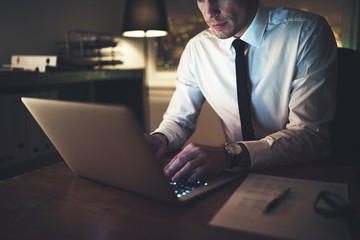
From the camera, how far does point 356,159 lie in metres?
1.18

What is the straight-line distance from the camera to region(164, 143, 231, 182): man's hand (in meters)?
0.75

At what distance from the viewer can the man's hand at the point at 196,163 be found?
2.46 feet

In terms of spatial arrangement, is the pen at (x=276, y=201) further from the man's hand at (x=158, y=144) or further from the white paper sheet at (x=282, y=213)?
the man's hand at (x=158, y=144)

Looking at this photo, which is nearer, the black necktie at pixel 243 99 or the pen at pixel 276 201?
the pen at pixel 276 201

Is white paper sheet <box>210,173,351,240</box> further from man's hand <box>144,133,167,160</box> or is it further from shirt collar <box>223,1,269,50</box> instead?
shirt collar <box>223,1,269,50</box>

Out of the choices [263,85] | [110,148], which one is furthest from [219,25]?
[110,148]

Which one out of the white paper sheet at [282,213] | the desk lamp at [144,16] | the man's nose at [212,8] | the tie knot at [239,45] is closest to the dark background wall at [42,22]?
the desk lamp at [144,16]

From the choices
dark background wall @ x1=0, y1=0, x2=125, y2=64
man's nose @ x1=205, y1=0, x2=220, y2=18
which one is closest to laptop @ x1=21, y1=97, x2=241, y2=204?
man's nose @ x1=205, y1=0, x2=220, y2=18

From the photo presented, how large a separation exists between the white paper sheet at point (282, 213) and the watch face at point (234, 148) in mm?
115

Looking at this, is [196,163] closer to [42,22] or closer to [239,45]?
[239,45]

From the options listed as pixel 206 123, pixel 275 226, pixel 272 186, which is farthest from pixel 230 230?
pixel 206 123

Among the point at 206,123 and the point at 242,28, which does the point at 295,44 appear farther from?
the point at 206,123

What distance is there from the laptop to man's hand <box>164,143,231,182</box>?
21 millimetres

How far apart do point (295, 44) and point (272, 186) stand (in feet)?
→ 2.11
